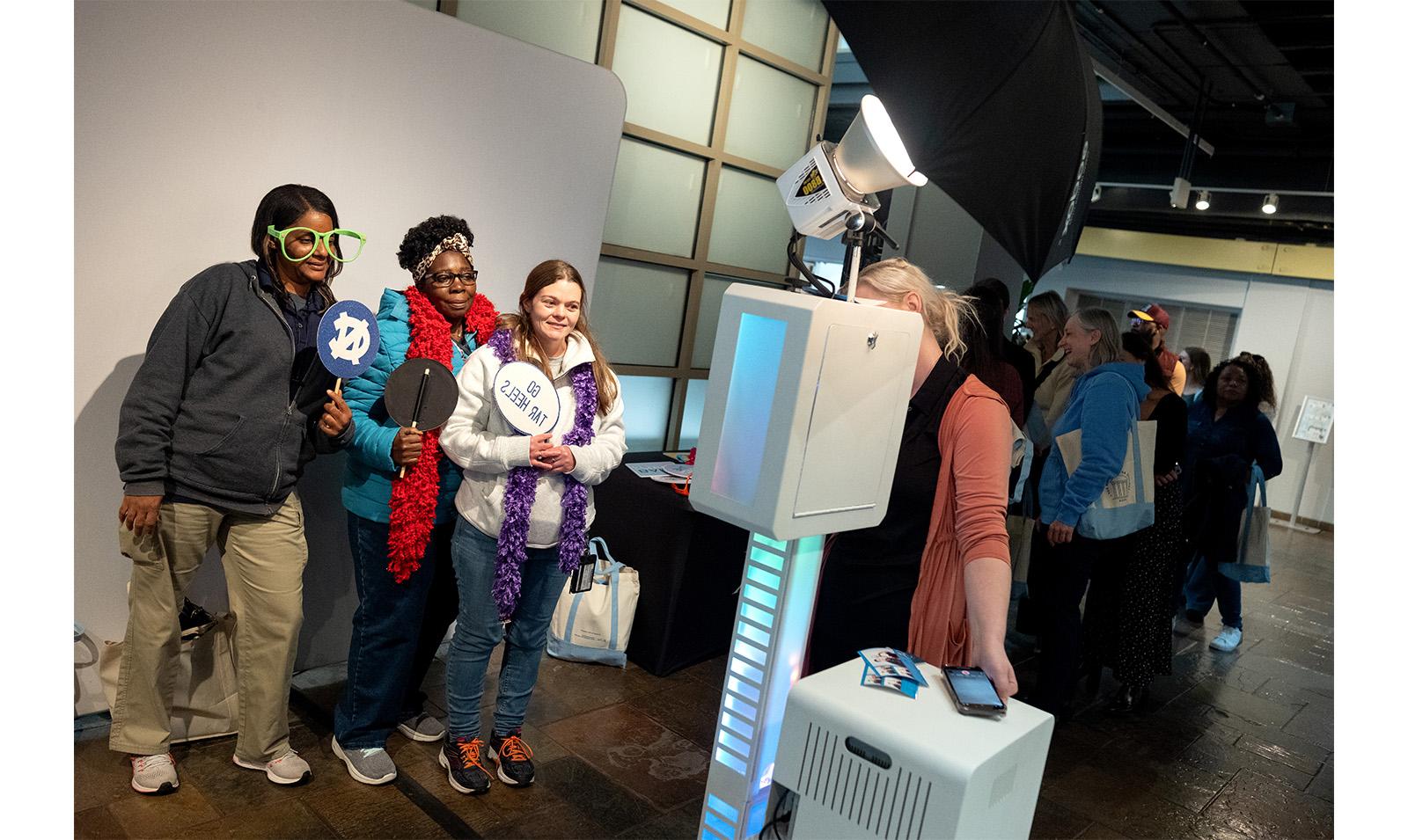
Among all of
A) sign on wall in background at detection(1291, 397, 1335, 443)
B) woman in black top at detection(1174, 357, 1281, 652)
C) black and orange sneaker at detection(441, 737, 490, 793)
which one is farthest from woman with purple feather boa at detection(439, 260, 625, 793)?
sign on wall in background at detection(1291, 397, 1335, 443)

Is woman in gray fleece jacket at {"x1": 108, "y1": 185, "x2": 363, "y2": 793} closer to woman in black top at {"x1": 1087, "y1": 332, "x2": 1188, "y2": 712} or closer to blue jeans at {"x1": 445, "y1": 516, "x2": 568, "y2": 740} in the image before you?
blue jeans at {"x1": 445, "y1": 516, "x2": 568, "y2": 740}

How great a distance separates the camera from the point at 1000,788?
4.32 ft

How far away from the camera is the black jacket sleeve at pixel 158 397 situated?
6.77 feet

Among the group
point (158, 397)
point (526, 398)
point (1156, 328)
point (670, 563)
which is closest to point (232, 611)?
point (158, 397)

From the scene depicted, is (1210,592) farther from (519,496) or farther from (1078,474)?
(519,496)

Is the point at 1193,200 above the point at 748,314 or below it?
above

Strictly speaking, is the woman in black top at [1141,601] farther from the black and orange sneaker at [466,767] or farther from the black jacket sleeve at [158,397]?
the black jacket sleeve at [158,397]

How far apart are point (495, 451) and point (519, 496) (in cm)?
13

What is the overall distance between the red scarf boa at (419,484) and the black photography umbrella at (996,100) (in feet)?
4.64

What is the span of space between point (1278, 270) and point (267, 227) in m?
11.0

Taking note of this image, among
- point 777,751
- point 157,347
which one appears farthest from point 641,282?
point 777,751

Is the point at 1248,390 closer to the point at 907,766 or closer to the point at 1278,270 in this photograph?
the point at 907,766

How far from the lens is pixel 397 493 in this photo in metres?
2.39

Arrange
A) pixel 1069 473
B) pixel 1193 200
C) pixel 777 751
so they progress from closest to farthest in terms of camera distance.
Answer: pixel 777 751, pixel 1069 473, pixel 1193 200
